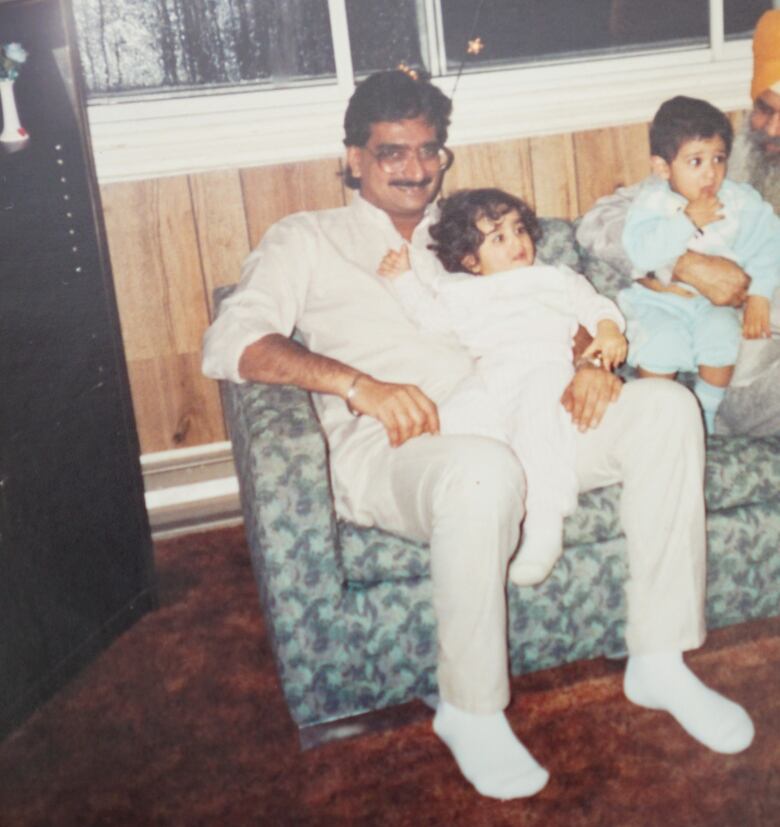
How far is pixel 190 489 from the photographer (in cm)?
238

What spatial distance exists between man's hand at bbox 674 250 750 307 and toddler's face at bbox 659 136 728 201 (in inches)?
6.6

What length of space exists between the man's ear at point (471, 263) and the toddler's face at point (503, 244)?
0.5 inches

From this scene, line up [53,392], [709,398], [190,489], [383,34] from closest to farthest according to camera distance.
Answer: [53,392] → [709,398] → [383,34] → [190,489]

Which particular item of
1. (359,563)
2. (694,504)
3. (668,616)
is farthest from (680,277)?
(359,563)

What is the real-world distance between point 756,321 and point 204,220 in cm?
141

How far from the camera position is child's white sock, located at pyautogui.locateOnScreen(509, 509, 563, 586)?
1.35m

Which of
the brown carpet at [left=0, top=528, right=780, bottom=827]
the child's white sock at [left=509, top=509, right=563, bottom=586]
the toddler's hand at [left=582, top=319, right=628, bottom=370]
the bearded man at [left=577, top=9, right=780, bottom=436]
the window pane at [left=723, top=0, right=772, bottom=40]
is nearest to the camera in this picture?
the brown carpet at [left=0, top=528, right=780, bottom=827]

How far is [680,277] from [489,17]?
1.05 m

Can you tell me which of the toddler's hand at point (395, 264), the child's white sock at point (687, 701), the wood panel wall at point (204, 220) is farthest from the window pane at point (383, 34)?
the child's white sock at point (687, 701)

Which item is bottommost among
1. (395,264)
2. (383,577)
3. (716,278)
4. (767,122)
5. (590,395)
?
(383,577)

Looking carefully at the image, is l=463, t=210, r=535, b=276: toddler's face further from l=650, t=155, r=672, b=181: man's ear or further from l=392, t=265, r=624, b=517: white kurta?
l=650, t=155, r=672, b=181: man's ear

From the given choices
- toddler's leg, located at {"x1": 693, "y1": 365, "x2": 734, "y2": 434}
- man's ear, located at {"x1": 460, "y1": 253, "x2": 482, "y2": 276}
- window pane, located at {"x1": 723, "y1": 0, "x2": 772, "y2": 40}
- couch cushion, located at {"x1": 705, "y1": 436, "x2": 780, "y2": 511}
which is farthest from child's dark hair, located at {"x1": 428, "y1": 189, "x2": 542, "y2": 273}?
window pane, located at {"x1": 723, "y1": 0, "x2": 772, "y2": 40}

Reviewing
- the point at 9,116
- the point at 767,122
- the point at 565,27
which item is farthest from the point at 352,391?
the point at 565,27

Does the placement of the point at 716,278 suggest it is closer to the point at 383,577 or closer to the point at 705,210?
the point at 705,210
